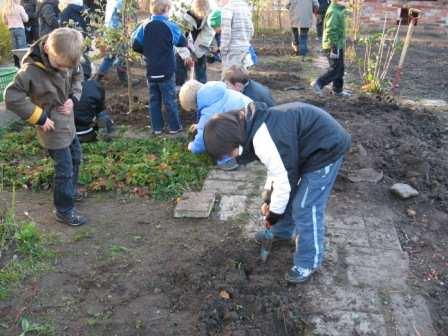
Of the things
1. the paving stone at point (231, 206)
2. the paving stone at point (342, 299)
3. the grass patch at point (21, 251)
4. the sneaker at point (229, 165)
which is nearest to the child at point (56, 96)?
the grass patch at point (21, 251)

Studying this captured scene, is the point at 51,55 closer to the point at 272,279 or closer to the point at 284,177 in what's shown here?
the point at 284,177

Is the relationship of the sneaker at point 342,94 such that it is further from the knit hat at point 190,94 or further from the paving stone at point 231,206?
the knit hat at point 190,94

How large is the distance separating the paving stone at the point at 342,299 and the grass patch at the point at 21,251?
208 cm

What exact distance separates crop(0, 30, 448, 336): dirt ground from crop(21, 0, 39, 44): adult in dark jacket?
789 centimetres

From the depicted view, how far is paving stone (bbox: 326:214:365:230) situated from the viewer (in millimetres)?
4480

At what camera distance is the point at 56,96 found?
4.11 metres

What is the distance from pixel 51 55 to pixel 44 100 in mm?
405

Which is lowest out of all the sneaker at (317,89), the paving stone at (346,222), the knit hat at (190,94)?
the paving stone at (346,222)

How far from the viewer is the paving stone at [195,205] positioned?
4694 mm

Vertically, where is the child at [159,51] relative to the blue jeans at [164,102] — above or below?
above

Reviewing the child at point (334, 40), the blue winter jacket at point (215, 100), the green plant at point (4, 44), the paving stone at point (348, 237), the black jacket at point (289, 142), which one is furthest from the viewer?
the green plant at point (4, 44)

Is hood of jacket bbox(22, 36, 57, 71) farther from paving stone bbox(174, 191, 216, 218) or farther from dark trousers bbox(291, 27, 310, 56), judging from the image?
dark trousers bbox(291, 27, 310, 56)

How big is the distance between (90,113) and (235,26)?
261 centimetres

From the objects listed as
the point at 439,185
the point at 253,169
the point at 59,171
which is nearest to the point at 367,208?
the point at 439,185
